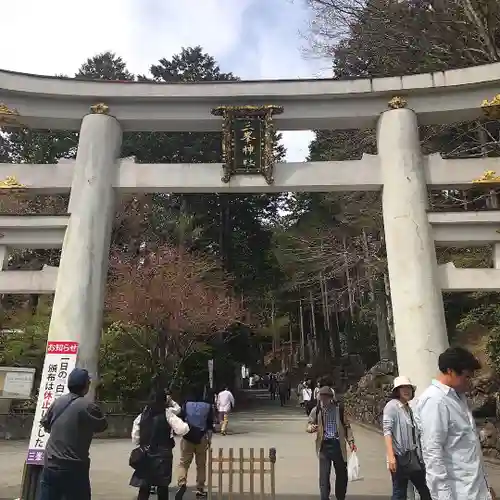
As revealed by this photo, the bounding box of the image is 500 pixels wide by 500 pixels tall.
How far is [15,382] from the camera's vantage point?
6699 mm

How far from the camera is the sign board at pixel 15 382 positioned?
668cm

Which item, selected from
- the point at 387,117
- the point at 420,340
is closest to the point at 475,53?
the point at 387,117

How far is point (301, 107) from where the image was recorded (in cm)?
716

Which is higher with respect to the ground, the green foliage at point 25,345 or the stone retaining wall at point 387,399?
the green foliage at point 25,345

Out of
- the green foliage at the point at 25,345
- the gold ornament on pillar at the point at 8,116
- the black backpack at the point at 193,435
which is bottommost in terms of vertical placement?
the black backpack at the point at 193,435

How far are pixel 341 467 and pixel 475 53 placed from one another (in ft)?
38.1

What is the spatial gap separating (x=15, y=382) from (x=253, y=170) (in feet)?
14.5

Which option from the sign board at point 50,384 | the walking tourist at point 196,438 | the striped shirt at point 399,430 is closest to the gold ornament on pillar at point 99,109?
the sign board at point 50,384

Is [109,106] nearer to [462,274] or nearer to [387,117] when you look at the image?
[387,117]

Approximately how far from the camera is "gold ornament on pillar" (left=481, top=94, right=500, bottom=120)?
6.73 metres

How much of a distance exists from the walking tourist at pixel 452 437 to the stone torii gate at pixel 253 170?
10.1 ft

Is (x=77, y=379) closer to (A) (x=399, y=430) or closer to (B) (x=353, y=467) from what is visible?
(A) (x=399, y=430)

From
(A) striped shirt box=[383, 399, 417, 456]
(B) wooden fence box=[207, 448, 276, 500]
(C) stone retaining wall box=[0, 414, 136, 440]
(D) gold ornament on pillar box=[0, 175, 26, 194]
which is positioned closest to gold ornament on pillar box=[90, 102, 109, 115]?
(D) gold ornament on pillar box=[0, 175, 26, 194]

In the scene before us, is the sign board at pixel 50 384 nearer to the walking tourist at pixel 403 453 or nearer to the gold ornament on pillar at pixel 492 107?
the walking tourist at pixel 403 453
